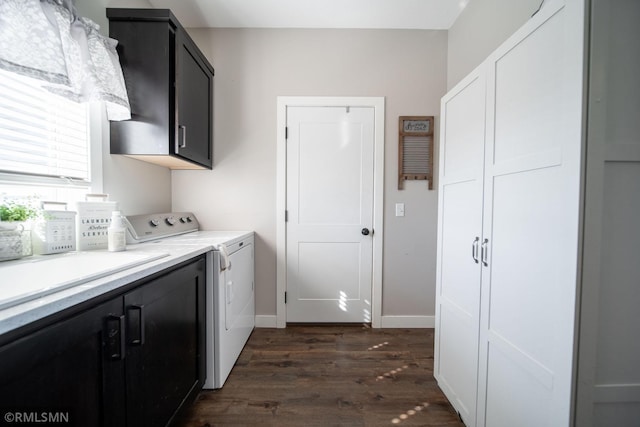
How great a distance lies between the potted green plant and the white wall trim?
7.84 ft

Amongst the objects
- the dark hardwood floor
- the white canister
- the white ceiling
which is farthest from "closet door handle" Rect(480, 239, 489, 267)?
the white ceiling

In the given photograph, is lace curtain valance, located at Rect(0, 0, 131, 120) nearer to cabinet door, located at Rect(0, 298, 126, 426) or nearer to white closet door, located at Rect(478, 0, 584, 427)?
cabinet door, located at Rect(0, 298, 126, 426)

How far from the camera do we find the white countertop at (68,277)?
0.53 m

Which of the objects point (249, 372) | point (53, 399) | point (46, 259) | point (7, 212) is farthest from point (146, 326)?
point (249, 372)

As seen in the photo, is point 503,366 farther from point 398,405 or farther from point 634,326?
point 398,405

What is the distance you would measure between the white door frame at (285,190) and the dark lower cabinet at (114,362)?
100 centimetres

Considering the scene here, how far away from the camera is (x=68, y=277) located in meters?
0.72

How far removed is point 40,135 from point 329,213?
6.10 feet

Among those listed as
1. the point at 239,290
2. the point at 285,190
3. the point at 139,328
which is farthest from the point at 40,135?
the point at 285,190

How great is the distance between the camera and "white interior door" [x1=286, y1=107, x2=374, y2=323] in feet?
7.39

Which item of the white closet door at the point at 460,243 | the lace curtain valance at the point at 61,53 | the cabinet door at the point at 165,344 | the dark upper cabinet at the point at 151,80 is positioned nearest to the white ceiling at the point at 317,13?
the dark upper cabinet at the point at 151,80

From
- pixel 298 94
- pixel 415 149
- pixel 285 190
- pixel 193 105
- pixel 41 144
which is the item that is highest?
pixel 298 94

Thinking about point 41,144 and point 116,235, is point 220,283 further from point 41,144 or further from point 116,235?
point 41,144

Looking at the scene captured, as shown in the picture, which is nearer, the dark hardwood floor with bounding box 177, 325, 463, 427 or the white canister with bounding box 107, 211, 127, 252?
the white canister with bounding box 107, 211, 127, 252
